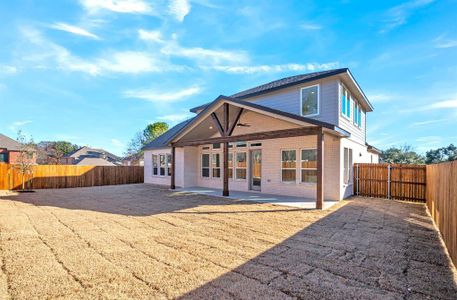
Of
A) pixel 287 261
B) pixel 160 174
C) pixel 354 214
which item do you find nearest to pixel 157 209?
pixel 287 261

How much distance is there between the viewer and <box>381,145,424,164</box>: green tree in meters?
32.7

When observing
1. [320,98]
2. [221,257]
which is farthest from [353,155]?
[221,257]

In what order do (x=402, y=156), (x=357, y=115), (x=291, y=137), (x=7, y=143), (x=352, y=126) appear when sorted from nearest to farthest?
(x=291, y=137) < (x=352, y=126) < (x=357, y=115) < (x=7, y=143) < (x=402, y=156)

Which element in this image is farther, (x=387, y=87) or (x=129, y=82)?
(x=129, y=82)

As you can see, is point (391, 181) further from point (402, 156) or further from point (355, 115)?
point (402, 156)

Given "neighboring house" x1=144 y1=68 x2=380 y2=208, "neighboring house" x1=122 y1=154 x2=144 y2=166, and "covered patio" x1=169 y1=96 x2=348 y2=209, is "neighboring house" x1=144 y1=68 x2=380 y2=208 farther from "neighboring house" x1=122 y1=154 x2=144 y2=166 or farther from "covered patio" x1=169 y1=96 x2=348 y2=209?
"neighboring house" x1=122 y1=154 x2=144 y2=166

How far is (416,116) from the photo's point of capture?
94.0 feet

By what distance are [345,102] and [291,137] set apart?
3.20 meters

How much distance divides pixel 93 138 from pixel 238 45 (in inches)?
2383

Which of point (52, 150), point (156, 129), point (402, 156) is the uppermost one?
point (156, 129)

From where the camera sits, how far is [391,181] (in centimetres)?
1109

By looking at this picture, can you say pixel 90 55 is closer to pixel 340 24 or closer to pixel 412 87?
pixel 340 24

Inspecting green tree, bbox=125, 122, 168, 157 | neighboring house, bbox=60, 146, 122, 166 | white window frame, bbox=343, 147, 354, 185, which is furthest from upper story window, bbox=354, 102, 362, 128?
neighboring house, bbox=60, 146, 122, 166

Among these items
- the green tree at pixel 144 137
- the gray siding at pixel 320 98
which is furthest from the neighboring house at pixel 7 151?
the gray siding at pixel 320 98
